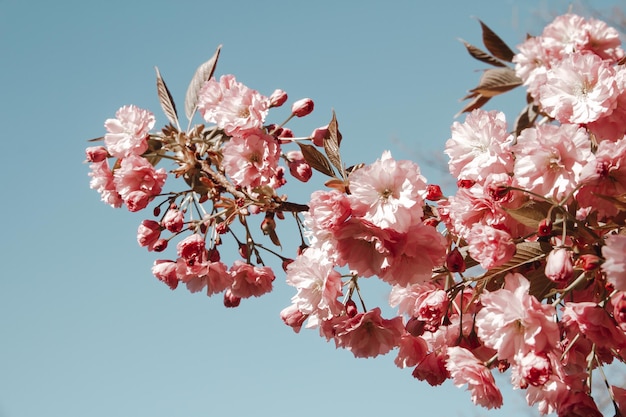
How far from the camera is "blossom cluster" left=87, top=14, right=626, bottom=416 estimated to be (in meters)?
0.96

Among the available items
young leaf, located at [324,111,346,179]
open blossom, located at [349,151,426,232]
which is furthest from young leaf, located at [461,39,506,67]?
open blossom, located at [349,151,426,232]

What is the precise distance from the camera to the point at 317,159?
3.69 ft

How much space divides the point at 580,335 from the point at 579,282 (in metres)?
0.12

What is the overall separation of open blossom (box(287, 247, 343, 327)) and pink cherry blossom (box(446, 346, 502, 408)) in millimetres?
215

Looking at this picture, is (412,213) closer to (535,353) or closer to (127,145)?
(535,353)

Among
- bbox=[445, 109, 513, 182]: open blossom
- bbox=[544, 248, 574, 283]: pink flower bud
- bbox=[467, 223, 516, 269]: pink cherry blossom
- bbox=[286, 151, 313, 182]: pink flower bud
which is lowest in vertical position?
bbox=[544, 248, 574, 283]: pink flower bud

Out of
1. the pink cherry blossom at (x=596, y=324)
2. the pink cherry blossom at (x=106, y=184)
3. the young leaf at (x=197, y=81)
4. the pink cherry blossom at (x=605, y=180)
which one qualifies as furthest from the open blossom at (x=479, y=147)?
→ the pink cherry blossom at (x=106, y=184)

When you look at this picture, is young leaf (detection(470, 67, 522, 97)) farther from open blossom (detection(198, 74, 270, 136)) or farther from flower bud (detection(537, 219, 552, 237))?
flower bud (detection(537, 219, 552, 237))

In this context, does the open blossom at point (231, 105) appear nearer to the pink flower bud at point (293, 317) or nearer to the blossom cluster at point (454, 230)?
the blossom cluster at point (454, 230)

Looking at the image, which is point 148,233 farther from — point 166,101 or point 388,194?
point 388,194

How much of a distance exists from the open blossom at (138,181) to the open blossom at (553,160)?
0.74m

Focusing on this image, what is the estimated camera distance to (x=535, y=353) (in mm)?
944

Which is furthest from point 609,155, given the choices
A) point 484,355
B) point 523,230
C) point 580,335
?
point 484,355

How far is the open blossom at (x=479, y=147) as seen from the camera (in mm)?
1093
